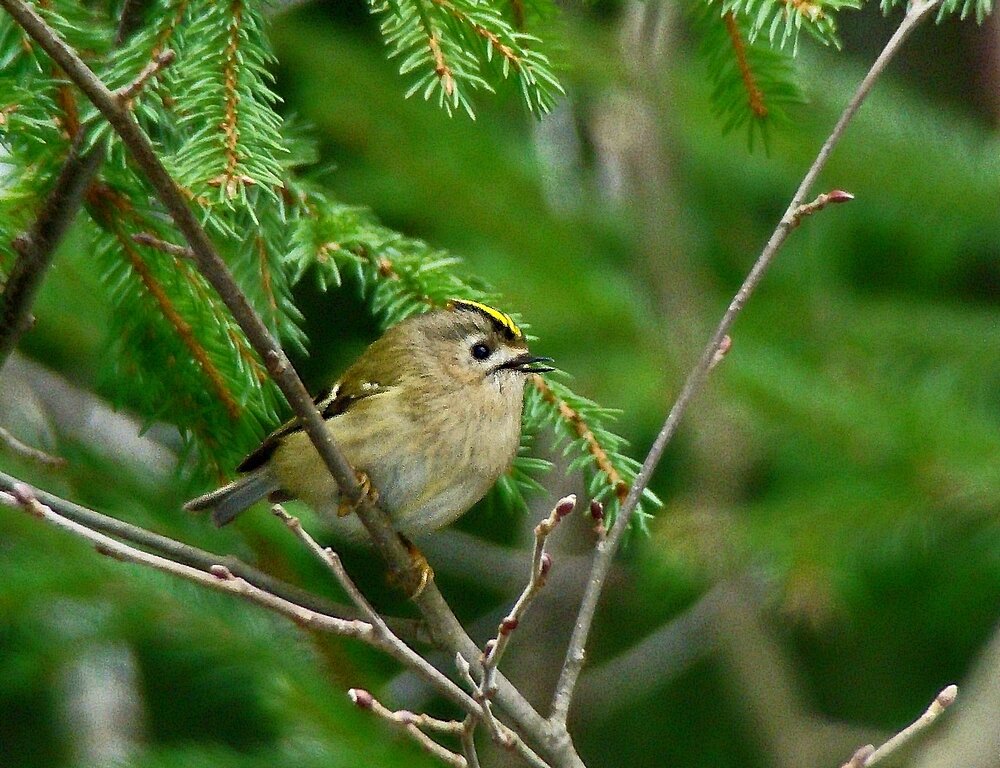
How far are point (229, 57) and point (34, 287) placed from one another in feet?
1.37

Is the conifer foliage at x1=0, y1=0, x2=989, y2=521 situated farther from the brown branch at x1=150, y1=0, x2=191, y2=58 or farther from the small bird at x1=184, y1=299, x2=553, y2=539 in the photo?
the small bird at x1=184, y1=299, x2=553, y2=539

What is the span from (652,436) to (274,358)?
95.8 inches

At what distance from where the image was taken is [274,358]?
167 centimetres

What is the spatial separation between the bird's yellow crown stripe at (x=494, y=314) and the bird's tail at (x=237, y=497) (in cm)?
50

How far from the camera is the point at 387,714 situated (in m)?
1.64

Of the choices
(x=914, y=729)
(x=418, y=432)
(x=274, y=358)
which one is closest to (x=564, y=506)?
(x=274, y=358)

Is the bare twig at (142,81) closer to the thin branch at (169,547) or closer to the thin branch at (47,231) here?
the thin branch at (47,231)

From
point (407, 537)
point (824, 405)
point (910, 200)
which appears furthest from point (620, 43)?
point (407, 537)

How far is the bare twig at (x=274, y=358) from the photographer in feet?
4.73

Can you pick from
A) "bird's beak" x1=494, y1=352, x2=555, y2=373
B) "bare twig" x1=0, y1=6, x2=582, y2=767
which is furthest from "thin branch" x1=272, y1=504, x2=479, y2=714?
"bird's beak" x1=494, y1=352, x2=555, y2=373

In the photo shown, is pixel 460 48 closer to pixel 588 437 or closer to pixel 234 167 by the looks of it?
pixel 234 167

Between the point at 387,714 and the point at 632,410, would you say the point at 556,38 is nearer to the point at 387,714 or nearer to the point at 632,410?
the point at 387,714

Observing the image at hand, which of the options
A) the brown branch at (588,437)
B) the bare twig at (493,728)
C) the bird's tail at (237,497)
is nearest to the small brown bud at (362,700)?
the bare twig at (493,728)

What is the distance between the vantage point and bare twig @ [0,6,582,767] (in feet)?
4.73
